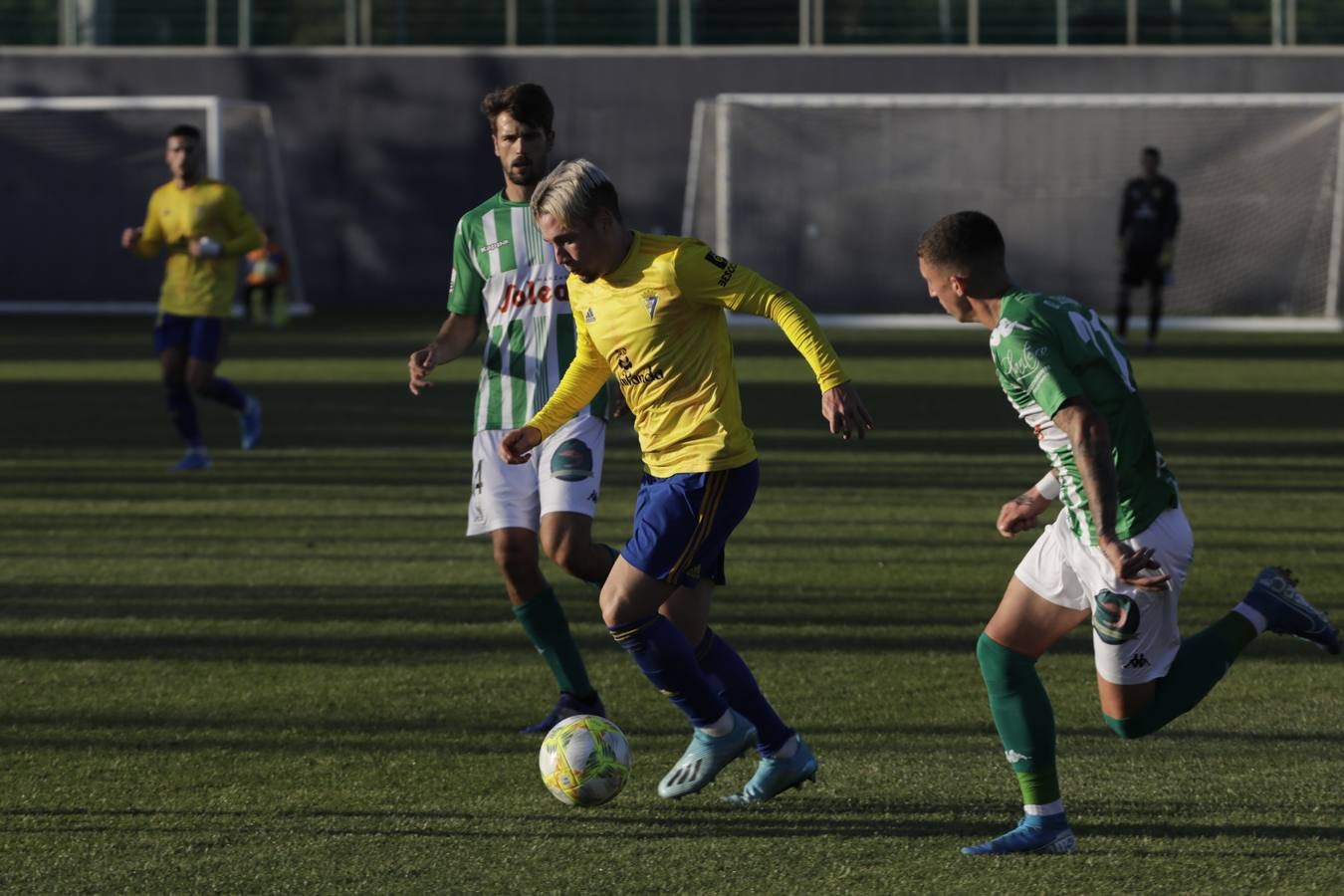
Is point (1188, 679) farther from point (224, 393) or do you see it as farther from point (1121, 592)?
point (224, 393)

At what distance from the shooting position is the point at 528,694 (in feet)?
22.0

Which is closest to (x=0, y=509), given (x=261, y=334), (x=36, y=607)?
(x=36, y=607)

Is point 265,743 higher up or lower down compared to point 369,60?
lower down

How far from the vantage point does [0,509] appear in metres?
11.3

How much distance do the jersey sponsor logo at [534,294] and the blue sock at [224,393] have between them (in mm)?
6963

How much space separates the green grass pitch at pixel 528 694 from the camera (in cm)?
480

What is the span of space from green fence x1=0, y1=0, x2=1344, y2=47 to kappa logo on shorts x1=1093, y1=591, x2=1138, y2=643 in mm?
29381

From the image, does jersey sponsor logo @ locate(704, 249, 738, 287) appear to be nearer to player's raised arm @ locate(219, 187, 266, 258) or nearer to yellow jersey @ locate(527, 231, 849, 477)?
yellow jersey @ locate(527, 231, 849, 477)

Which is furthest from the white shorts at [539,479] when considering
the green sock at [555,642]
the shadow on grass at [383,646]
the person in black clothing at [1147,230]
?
the person in black clothing at [1147,230]

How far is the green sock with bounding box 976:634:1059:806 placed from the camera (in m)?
4.78

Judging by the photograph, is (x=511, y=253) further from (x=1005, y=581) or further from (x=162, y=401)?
(x=162, y=401)

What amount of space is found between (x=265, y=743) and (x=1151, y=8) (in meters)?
29.6

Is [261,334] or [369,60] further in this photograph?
[369,60]

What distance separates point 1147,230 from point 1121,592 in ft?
63.2
